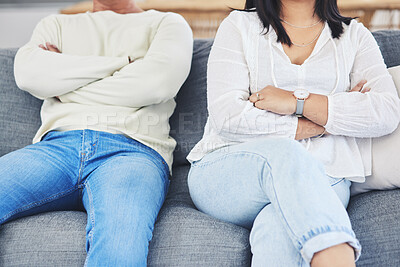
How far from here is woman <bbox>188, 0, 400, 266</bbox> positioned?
1051 mm

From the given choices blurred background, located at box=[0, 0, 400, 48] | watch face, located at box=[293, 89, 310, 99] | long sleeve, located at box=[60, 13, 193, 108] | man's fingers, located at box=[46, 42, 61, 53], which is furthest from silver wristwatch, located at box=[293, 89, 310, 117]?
blurred background, located at box=[0, 0, 400, 48]

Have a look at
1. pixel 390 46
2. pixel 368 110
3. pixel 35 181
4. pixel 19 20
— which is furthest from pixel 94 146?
pixel 19 20

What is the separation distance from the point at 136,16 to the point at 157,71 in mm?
346

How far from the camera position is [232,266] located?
121 centimetres

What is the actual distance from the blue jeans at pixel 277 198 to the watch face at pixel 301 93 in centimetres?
20

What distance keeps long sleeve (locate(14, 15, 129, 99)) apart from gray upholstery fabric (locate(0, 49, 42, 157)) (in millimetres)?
126

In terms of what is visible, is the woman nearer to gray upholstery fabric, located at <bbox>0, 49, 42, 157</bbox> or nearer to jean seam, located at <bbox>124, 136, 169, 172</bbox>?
jean seam, located at <bbox>124, 136, 169, 172</bbox>

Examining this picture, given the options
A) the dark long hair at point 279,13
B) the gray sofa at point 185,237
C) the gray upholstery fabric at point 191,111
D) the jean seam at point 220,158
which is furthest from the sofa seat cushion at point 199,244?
the dark long hair at point 279,13

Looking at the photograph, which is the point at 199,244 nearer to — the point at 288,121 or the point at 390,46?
the point at 288,121

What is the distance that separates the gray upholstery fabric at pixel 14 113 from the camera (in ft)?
5.59

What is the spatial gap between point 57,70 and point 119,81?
0.74ft

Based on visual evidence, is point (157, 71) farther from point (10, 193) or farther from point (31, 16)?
point (31, 16)

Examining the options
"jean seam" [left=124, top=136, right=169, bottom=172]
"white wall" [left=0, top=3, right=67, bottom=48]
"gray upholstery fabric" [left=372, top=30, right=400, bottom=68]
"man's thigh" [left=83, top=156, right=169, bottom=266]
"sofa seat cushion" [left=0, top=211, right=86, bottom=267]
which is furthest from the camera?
"white wall" [left=0, top=3, right=67, bottom=48]

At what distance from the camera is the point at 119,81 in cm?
154
